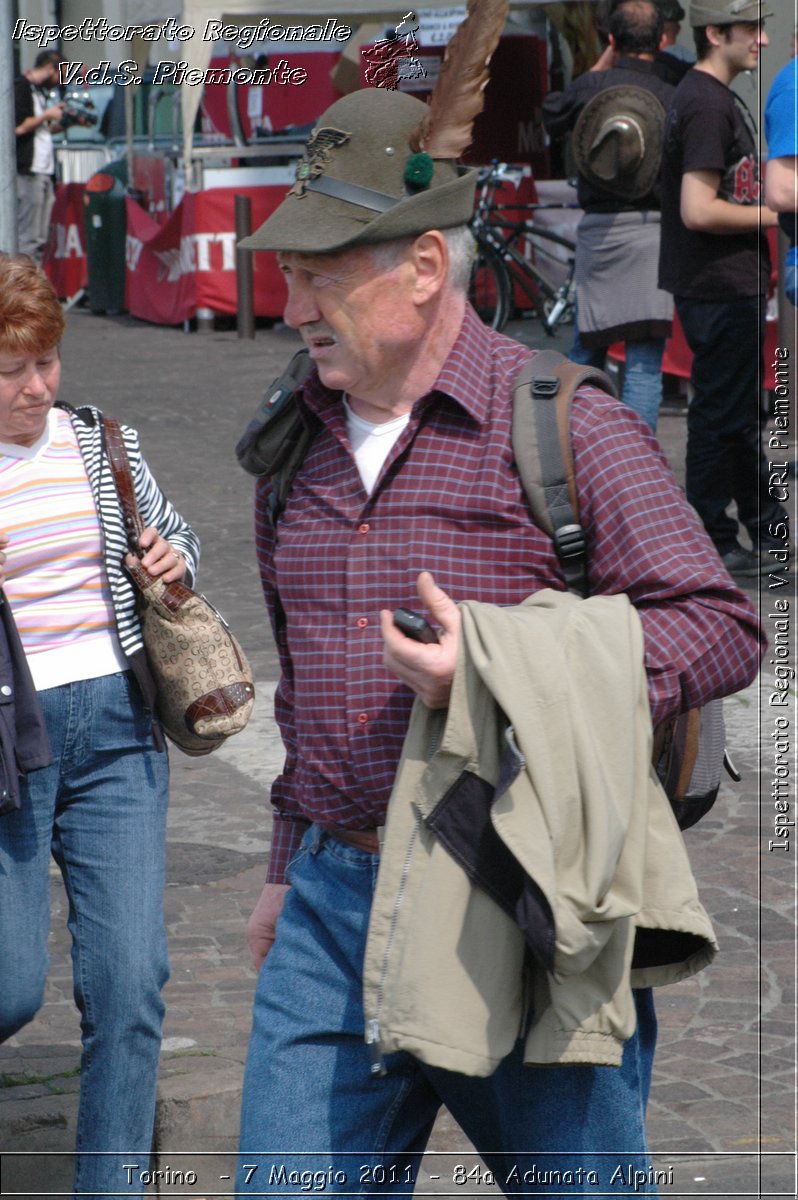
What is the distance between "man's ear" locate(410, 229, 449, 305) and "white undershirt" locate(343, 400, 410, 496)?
179 millimetres

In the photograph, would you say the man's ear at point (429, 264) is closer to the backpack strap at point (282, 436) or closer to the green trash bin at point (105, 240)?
the backpack strap at point (282, 436)

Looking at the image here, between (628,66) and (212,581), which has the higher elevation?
(628,66)

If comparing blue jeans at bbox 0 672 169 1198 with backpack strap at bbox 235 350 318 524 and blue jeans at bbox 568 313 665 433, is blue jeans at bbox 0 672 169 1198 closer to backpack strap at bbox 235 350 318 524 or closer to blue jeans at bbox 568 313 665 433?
backpack strap at bbox 235 350 318 524

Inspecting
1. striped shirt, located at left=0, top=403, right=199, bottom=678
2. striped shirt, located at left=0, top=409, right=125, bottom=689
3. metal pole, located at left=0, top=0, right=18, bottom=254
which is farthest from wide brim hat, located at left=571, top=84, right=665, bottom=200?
striped shirt, located at left=0, top=409, right=125, bottom=689

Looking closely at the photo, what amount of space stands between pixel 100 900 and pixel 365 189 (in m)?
1.54

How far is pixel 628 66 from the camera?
904 centimetres

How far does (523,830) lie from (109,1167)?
1.65m

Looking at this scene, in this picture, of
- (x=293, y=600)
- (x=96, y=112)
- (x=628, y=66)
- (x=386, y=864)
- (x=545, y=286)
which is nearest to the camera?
(x=386, y=864)

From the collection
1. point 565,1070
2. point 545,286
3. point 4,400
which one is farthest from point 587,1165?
point 545,286

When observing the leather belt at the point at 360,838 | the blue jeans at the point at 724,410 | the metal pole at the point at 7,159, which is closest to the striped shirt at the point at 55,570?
the leather belt at the point at 360,838

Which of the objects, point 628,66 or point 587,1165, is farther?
point 628,66

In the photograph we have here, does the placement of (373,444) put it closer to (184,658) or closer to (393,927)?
(393,927)

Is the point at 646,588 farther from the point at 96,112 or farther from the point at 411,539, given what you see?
the point at 96,112

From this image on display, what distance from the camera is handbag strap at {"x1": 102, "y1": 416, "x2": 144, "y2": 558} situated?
3.44m
